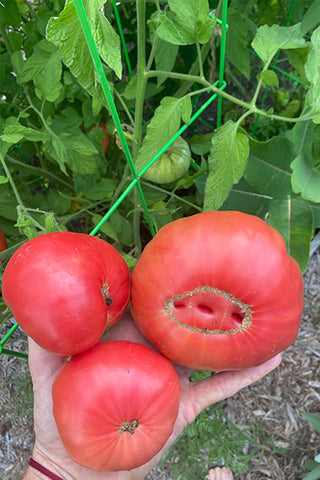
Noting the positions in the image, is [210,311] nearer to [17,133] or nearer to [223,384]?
[223,384]

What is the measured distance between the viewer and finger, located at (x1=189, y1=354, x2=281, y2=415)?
90 cm

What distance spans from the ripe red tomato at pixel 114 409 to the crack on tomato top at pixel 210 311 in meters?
0.10

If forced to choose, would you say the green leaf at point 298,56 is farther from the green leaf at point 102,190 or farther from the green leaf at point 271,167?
the green leaf at point 102,190

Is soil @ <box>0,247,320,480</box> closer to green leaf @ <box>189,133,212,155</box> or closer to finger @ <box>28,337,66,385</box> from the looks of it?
finger @ <box>28,337,66,385</box>

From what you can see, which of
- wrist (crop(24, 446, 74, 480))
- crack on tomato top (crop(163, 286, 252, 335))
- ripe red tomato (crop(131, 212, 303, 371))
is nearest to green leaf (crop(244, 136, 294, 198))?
ripe red tomato (crop(131, 212, 303, 371))

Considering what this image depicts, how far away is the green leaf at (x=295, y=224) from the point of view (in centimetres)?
91

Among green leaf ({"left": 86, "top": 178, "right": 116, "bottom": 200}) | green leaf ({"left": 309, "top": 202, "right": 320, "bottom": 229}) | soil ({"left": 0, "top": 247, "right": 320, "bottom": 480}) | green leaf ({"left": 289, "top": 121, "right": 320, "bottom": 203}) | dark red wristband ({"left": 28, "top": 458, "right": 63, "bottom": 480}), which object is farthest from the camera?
soil ({"left": 0, "top": 247, "right": 320, "bottom": 480})

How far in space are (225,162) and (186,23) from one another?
0.83ft

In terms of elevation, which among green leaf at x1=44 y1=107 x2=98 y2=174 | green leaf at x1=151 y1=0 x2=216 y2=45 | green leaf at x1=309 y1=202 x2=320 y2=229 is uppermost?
green leaf at x1=151 y1=0 x2=216 y2=45

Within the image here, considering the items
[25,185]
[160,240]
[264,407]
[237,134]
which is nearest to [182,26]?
[237,134]

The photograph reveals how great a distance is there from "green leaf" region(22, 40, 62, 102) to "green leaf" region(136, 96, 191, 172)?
0.86 feet

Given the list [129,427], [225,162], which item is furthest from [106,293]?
[225,162]

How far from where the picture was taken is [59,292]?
647mm

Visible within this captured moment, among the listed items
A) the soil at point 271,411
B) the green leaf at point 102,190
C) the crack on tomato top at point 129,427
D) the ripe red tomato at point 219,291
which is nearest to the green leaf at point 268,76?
the ripe red tomato at point 219,291
